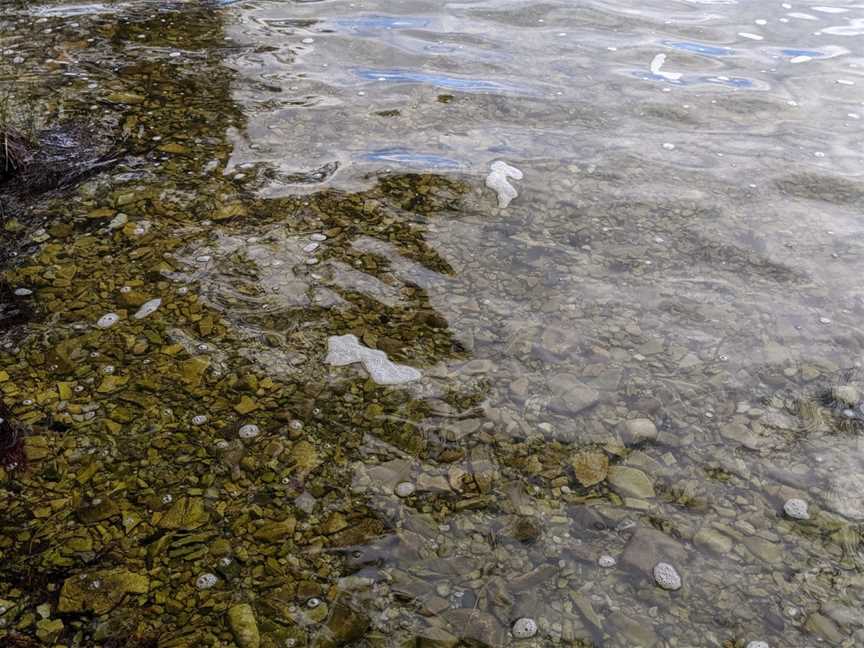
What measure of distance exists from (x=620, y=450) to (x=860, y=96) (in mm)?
5690

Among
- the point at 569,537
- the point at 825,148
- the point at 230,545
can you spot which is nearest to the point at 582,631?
the point at 569,537

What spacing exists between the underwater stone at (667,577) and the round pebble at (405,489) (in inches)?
42.4

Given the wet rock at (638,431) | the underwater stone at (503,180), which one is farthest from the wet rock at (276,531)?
the underwater stone at (503,180)

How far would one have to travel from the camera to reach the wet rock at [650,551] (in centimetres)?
293

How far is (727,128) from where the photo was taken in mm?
6410

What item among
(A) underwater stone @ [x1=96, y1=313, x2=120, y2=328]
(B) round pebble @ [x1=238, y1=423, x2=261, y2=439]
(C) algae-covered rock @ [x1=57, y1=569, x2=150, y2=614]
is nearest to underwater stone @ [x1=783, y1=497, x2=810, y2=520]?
(B) round pebble @ [x1=238, y1=423, x2=261, y2=439]

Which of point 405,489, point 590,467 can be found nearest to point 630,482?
point 590,467

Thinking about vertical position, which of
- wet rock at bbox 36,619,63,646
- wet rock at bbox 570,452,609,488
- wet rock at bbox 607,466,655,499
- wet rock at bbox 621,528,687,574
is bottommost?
wet rock at bbox 621,528,687,574

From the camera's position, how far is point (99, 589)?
2660 millimetres

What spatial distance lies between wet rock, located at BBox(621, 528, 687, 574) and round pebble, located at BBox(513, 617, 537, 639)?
0.50 metres

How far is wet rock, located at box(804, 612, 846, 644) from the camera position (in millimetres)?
2680

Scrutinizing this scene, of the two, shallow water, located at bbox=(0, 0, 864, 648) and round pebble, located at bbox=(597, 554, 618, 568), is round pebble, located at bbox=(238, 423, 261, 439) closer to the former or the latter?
shallow water, located at bbox=(0, 0, 864, 648)

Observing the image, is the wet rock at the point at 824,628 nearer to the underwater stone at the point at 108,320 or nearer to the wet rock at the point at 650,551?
the wet rock at the point at 650,551

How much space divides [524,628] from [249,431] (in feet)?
5.10
